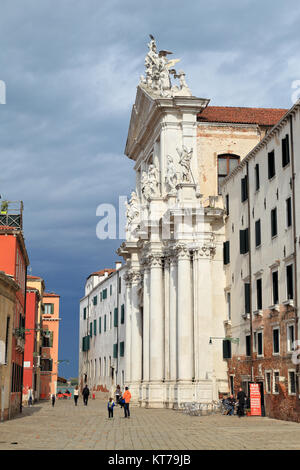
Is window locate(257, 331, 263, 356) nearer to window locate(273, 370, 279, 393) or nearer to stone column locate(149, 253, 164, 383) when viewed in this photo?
window locate(273, 370, 279, 393)

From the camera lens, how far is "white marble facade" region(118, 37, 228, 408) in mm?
39656

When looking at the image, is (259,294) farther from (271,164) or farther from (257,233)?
(271,164)

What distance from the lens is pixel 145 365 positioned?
4469 centimetres

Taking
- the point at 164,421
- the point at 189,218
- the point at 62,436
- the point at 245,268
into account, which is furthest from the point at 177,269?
the point at 62,436

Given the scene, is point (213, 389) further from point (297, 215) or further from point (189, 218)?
point (297, 215)

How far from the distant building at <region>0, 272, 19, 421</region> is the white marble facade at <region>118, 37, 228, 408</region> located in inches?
438

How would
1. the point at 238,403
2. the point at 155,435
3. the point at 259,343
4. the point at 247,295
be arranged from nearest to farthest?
the point at 155,435
the point at 238,403
the point at 259,343
the point at 247,295

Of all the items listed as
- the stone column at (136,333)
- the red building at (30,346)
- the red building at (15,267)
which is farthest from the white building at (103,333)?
the red building at (15,267)

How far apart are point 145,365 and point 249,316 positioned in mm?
11470

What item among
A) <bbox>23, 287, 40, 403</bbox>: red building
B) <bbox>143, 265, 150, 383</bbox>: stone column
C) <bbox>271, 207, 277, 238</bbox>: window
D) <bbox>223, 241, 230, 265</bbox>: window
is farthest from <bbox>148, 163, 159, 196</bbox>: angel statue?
<bbox>23, 287, 40, 403</bbox>: red building

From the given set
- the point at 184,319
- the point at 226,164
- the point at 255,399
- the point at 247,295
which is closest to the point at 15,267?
the point at 184,319

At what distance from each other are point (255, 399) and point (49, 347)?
49290 mm

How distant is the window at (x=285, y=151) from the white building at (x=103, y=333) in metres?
32.8

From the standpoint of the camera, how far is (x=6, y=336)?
100ft
